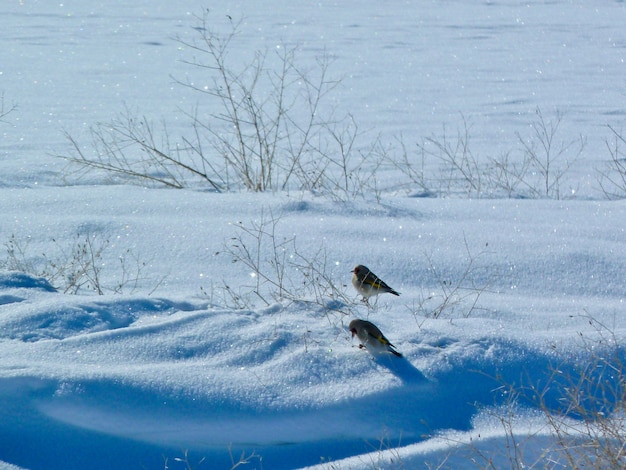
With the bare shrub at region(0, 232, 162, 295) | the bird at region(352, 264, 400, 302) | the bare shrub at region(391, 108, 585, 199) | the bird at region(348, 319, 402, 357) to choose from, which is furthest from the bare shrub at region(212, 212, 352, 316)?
the bare shrub at region(391, 108, 585, 199)

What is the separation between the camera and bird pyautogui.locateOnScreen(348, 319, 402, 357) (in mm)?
3105

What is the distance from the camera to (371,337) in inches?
123

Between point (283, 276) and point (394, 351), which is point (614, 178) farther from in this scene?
point (394, 351)

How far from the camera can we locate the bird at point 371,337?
10.2 feet

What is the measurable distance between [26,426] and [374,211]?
2.98 meters

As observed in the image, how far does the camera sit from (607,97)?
11.0 metres

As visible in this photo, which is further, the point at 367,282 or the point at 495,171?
the point at 495,171

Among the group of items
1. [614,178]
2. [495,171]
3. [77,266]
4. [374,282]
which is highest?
[374,282]

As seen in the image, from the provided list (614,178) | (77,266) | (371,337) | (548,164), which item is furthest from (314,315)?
(614,178)

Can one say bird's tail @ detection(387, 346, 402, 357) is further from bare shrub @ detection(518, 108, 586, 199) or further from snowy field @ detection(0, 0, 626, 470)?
bare shrub @ detection(518, 108, 586, 199)

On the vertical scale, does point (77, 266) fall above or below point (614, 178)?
above

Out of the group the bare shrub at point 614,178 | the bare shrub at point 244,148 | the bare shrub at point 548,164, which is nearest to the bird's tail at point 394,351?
the bare shrub at point 244,148

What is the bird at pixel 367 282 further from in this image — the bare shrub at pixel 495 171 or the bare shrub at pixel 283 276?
the bare shrub at pixel 495 171

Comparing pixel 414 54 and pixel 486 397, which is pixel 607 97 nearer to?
pixel 414 54
